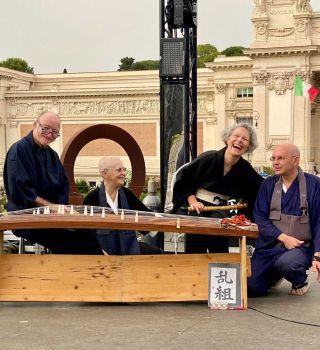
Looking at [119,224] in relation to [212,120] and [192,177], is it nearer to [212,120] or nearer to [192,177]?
[192,177]

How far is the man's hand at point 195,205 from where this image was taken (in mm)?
5429

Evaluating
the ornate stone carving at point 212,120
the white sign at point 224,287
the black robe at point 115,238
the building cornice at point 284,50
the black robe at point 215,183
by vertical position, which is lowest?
the white sign at point 224,287

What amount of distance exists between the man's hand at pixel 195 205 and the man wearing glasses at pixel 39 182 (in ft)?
2.80

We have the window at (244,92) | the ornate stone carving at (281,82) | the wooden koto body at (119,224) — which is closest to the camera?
the wooden koto body at (119,224)

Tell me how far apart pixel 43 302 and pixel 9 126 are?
162ft

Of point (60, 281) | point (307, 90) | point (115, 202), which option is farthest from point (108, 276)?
point (307, 90)

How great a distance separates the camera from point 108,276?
4.76m

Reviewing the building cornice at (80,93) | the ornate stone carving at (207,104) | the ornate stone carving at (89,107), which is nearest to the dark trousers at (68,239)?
the ornate stone carving at (207,104)

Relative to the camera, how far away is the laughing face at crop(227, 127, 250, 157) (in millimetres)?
5441

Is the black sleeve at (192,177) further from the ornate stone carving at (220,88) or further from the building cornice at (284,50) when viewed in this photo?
the ornate stone carving at (220,88)

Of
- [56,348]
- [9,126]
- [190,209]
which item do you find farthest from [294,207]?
[9,126]

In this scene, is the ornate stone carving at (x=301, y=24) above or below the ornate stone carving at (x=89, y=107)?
above

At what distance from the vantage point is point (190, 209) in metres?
5.47

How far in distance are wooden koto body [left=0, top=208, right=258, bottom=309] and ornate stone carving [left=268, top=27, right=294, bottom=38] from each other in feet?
128
